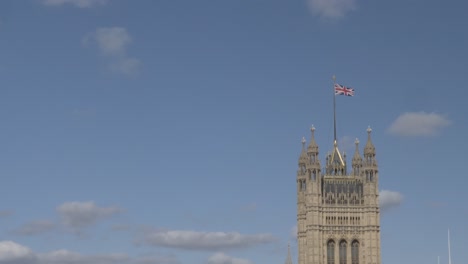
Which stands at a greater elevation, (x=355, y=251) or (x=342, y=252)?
(x=355, y=251)

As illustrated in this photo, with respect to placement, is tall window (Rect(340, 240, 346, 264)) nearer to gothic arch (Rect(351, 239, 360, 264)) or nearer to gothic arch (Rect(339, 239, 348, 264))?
gothic arch (Rect(339, 239, 348, 264))

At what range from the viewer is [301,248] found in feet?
470

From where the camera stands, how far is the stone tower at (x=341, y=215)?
139000mm

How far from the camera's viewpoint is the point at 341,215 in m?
141

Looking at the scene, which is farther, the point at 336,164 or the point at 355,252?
the point at 336,164

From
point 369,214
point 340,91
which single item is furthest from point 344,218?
point 340,91

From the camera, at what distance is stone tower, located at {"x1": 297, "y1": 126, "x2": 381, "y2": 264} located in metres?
139

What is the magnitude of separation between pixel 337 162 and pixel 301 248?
1750 cm

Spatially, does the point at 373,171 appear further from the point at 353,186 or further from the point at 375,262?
the point at 375,262

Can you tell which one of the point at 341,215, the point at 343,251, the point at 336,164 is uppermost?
the point at 336,164

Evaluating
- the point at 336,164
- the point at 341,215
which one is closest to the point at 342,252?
the point at 341,215

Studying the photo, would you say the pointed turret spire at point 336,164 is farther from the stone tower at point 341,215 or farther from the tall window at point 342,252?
the tall window at point 342,252

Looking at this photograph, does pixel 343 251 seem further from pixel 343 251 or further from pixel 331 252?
pixel 331 252

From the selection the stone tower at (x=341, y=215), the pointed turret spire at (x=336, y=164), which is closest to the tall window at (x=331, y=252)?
the stone tower at (x=341, y=215)
